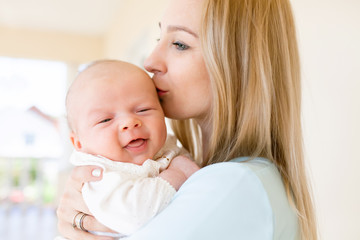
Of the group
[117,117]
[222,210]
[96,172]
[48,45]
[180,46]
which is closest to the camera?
[222,210]

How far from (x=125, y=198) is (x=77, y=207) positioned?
21 centimetres

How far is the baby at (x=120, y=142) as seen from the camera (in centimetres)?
91

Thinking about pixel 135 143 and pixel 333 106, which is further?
pixel 333 106

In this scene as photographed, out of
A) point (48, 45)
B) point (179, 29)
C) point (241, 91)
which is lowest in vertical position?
point (48, 45)

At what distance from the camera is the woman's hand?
0.98 m

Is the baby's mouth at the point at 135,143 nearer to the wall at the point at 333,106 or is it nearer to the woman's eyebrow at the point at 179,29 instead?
the woman's eyebrow at the point at 179,29

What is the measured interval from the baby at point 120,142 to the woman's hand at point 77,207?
3 centimetres

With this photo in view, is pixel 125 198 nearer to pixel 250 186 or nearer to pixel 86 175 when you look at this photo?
pixel 86 175

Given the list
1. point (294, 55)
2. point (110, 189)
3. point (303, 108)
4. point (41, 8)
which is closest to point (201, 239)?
point (110, 189)

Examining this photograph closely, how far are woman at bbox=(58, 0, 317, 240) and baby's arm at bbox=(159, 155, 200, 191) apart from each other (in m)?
0.09

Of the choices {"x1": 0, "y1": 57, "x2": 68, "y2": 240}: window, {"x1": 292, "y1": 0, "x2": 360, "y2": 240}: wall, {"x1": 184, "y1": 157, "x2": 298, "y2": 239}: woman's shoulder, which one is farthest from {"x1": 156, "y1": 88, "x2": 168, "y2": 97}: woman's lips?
{"x1": 0, "y1": 57, "x2": 68, "y2": 240}: window

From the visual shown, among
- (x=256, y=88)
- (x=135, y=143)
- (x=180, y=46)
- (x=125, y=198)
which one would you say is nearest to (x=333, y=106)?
(x=256, y=88)

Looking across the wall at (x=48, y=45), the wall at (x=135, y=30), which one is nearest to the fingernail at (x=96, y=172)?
the wall at (x=135, y=30)

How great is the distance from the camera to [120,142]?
3.45ft
